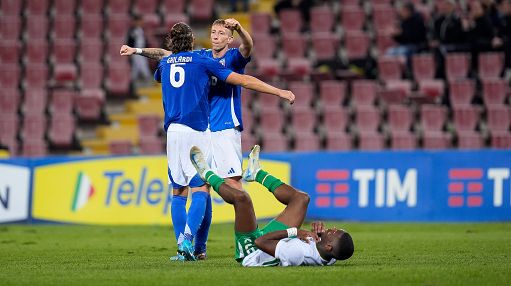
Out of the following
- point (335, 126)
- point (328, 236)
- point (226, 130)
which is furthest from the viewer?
point (335, 126)

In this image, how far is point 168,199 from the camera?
54.2ft

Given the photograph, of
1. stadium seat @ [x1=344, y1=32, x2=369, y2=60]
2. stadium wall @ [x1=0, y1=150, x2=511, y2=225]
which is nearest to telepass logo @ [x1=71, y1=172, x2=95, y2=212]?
stadium wall @ [x1=0, y1=150, x2=511, y2=225]

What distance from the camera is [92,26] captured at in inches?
898

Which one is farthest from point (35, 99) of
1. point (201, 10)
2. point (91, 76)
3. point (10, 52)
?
point (201, 10)

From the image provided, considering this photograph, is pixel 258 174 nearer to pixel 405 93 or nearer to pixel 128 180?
pixel 128 180

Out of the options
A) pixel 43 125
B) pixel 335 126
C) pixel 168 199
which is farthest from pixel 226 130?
pixel 43 125

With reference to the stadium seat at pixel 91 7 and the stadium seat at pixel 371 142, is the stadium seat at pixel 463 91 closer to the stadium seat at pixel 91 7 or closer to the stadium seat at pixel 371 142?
the stadium seat at pixel 371 142

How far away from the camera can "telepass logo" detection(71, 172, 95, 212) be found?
55.0 ft

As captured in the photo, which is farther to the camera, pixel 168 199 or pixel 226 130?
pixel 168 199

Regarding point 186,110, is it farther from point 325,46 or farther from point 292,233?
point 325,46

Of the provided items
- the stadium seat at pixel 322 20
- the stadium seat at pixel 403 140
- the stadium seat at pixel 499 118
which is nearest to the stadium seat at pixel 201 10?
the stadium seat at pixel 322 20

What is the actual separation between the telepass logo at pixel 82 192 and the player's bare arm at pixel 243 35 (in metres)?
7.47

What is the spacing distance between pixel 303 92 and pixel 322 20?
2.41 metres

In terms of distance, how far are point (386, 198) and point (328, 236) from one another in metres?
8.03
